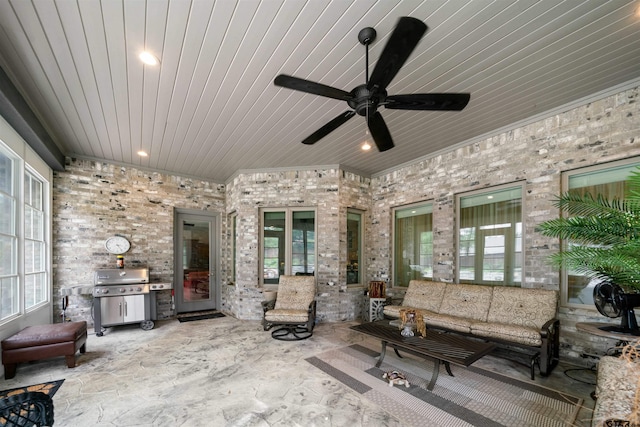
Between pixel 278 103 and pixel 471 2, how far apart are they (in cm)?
211

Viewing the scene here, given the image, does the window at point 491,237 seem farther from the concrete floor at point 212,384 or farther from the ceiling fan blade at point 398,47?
the ceiling fan blade at point 398,47

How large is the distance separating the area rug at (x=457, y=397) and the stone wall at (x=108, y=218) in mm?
4245

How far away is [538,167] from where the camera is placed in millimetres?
3840

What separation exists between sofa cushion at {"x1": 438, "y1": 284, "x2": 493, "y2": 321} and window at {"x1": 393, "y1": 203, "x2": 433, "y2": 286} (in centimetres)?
89

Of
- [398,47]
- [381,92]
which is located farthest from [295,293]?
[398,47]

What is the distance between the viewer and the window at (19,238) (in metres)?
3.45

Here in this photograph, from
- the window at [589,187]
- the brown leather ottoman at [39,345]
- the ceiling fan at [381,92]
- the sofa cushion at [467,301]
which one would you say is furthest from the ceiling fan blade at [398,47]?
the brown leather ottoman at [39,345]

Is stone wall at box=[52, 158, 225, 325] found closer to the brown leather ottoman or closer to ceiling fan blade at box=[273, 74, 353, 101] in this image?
the brown leather ottoman

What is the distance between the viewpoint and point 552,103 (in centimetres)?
351

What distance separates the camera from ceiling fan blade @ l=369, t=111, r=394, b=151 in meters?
2.57

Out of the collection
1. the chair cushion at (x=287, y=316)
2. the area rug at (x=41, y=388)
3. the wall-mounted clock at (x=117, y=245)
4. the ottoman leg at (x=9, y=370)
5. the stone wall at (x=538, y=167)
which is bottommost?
the area rug at (x=41, y=388)

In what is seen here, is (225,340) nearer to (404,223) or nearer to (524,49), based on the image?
(404,223)

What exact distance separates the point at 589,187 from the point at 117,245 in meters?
7.57

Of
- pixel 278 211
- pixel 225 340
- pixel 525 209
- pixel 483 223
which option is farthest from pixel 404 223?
pixel 225 340
